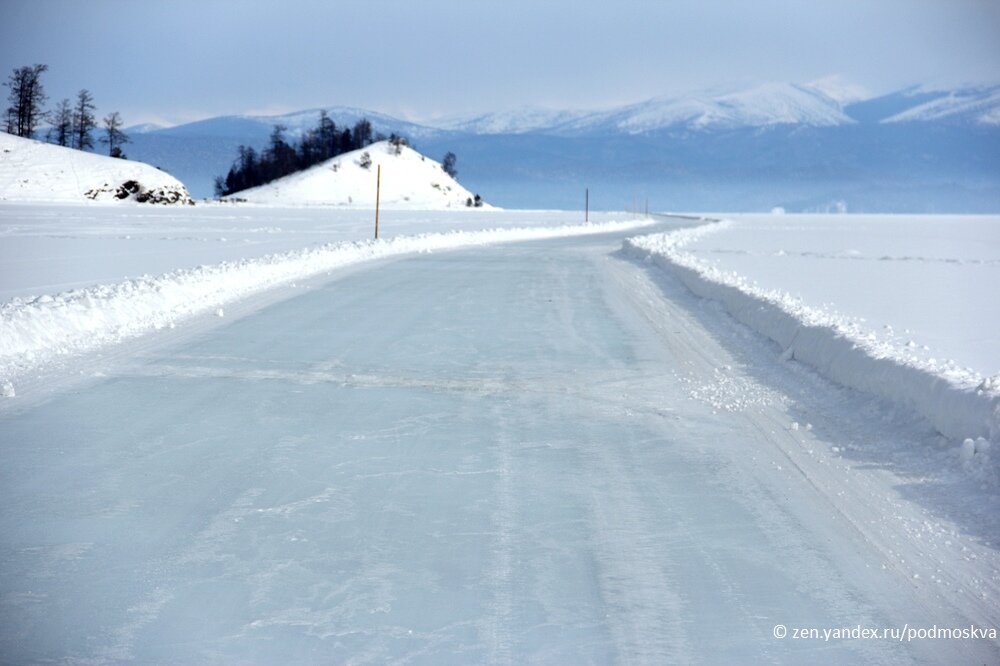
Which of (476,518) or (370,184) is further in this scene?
(370,184)

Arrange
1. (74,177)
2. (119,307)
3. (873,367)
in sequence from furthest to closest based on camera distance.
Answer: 1. (74,177)
2. (119,307)
3. (873,367)

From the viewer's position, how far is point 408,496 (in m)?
5.78

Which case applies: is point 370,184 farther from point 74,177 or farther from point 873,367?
point 873,367

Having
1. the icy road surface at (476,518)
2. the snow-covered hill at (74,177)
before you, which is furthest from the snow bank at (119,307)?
the snow-covered hill at (74,177)

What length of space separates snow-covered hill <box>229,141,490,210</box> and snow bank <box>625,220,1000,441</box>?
139843 mm

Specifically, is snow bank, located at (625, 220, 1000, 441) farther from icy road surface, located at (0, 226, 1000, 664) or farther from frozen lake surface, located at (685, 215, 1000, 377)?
frozen lake surface, located at (685, 215, 1000, 377)

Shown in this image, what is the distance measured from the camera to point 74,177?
110 m

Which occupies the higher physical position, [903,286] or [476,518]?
[903,286]

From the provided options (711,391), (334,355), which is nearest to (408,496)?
(711,391)

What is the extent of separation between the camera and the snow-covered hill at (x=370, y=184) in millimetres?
161125

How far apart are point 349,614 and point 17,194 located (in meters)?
104

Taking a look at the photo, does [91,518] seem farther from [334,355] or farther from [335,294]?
[335,294]

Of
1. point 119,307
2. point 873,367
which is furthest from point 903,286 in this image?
point 119,307

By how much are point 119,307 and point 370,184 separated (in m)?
165
